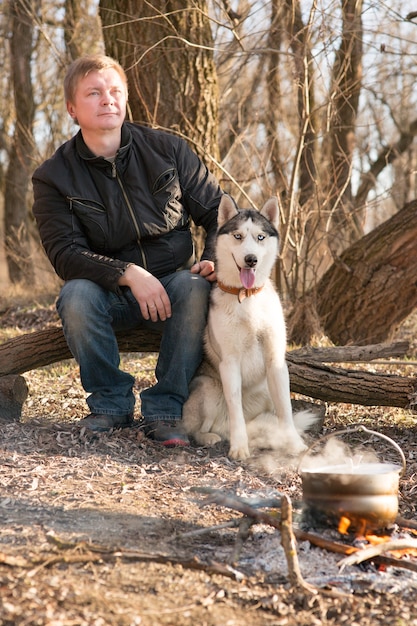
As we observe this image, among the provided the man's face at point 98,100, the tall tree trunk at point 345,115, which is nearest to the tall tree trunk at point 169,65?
the tall tree trunk at point 345,115

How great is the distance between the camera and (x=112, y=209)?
13.6ft

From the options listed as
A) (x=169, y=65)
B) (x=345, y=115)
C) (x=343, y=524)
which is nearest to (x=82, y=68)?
(x=169, y=65)

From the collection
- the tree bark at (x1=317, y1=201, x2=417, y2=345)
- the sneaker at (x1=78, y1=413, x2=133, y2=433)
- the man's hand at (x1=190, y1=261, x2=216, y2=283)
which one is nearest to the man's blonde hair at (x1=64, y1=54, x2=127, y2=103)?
the man's hand at (x1=190, y1=261, x2=216, y2=283)

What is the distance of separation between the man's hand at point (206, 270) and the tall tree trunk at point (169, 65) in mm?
1935

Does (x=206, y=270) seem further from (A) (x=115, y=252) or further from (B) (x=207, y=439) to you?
(B) (x=207, y=439)

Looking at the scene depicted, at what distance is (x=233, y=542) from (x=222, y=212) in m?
2.01

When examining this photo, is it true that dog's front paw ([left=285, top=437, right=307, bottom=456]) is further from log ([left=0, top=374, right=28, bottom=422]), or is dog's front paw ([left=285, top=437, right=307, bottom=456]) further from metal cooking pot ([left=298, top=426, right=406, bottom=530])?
log ([left=0, top=374, right=28, bottom=422])

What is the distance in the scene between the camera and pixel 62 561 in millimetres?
2244

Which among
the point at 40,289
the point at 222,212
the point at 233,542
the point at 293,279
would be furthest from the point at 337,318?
the point at 40,289

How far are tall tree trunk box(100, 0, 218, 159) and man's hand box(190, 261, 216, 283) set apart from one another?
Result: 1.93m

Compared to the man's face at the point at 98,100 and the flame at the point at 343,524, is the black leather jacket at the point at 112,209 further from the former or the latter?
the flame at the point at 343,524

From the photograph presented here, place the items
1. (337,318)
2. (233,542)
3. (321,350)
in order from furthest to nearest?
(337,318), (321,350), (233,542)

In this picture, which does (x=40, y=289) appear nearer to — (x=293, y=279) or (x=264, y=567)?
(x=293, y=279)

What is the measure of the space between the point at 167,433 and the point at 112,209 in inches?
53.5
